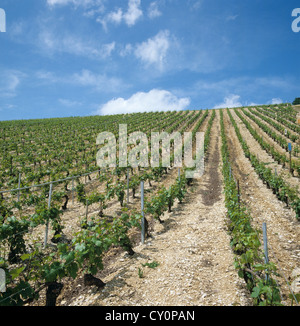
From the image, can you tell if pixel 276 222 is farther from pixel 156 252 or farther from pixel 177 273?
pixel 177 273

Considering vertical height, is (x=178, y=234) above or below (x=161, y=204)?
below

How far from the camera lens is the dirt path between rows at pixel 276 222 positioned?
6.10 meters

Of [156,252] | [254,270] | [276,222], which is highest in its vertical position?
[254,270]

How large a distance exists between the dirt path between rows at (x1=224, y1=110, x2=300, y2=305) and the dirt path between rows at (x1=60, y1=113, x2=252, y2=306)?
1382mm

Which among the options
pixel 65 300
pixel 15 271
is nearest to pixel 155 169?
pixel 65 300

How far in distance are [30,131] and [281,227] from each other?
142ft

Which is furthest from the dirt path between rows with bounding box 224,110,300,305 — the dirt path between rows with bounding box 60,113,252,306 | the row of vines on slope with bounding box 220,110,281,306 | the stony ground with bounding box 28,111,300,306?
the dirt path between rows with bounding box 60,113,252,306

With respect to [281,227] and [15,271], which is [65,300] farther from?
[281,227]

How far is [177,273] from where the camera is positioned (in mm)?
5309

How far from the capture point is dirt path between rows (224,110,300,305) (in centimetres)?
610

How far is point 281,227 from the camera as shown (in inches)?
344

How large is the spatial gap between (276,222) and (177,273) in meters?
6.39

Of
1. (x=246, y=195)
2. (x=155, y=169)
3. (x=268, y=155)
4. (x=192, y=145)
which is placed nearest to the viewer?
(x=246, y=195)

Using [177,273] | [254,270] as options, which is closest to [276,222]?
[177,273]
